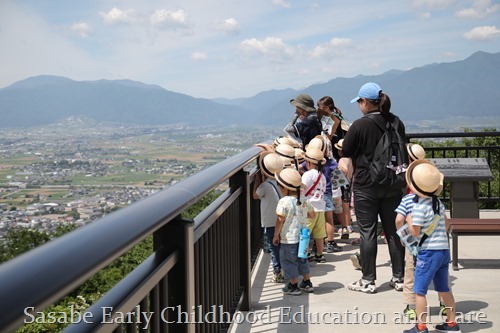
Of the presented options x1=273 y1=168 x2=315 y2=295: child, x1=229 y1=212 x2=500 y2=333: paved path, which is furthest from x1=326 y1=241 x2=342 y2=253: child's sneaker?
x1=273 y1=168 x2=315 y2=295: child

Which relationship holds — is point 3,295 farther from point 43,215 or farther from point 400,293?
point 43,215

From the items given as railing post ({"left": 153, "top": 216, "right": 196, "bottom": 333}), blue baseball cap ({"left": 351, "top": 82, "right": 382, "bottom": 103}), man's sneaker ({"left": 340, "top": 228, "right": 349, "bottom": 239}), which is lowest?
man's sneaker ({"left": 340, "top": 228, "right": 349, "bottom": 239})

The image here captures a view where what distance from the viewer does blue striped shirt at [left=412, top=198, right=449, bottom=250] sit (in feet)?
14.1

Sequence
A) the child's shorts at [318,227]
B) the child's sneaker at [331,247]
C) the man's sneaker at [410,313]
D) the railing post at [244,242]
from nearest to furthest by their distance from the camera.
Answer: the man's sneaker at [410,313] < the railing post at [244,242] < the child's shorts at [318,227] < the child's sneaker at [331,247]

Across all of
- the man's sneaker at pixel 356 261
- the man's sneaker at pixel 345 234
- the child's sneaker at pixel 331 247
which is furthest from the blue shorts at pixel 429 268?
the man's sneaker at pixel 345 234

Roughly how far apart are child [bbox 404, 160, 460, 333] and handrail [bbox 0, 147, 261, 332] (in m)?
2.57

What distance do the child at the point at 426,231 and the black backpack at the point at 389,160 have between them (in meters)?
1.00

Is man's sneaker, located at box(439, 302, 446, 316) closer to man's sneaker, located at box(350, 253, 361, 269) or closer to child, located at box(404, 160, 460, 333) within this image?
child, located at box(404, 160, 460, 333)

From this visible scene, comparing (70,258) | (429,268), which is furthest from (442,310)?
(70,258)

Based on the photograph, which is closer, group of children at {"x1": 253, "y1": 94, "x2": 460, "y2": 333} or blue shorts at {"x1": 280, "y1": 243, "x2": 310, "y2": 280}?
group of children at {"x1": 253, "y1": 94, "x2": 460, "y2": 333}

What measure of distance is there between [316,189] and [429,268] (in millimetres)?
2359

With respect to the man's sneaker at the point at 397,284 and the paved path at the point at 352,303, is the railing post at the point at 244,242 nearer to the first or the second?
the paved path at the point at 352,303

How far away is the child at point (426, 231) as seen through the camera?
430 centimetres

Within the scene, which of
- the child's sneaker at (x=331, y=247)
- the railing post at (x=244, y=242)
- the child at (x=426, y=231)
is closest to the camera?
the child at (x=426, y=231)
